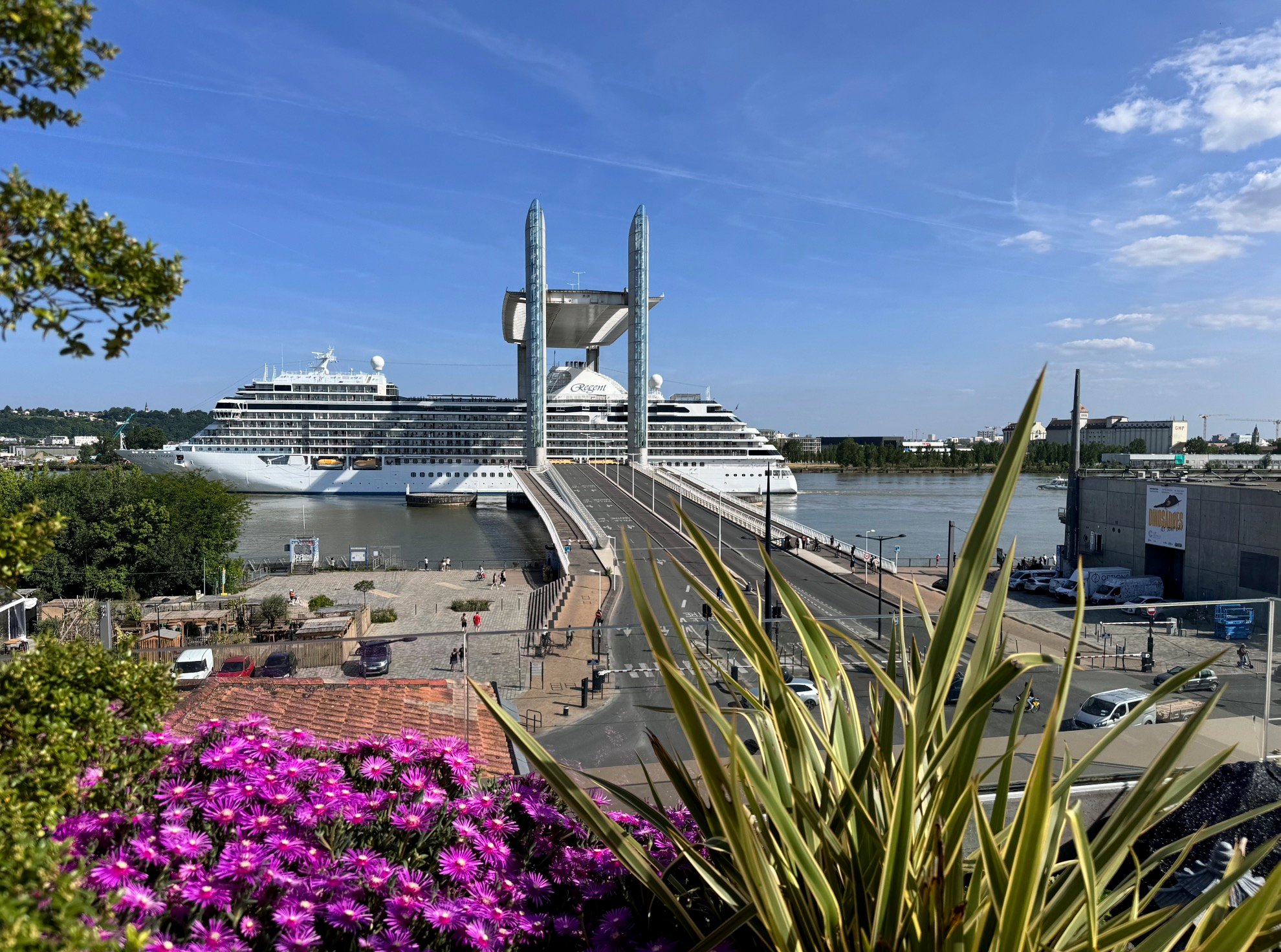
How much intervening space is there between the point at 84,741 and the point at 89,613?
1425cm

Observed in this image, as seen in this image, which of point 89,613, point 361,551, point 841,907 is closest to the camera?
point 841,907

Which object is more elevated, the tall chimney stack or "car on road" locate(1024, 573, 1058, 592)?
the tall chimney stack

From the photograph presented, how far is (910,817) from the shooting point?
1.31 m

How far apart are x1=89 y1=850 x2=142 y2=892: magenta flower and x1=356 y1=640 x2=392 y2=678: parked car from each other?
238 centimetres

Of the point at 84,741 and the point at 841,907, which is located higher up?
the point at 84,741

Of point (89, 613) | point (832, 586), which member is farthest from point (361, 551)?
point (832, 586)

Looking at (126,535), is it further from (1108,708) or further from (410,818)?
(1108,708)

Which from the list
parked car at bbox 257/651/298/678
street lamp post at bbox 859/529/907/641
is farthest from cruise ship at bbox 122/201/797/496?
parked car at bbox 257/651/298/678

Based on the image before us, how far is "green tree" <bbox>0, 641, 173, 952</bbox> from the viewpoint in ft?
2.92

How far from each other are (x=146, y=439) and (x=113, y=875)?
319 ft

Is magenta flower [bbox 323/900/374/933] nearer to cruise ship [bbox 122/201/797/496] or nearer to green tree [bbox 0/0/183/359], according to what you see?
green tree [bbox 0/0/183/359]

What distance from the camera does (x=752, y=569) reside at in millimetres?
20766

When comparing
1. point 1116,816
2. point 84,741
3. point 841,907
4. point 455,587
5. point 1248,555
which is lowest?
point 455,587

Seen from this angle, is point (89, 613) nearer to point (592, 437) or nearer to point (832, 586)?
point (832, 586)
